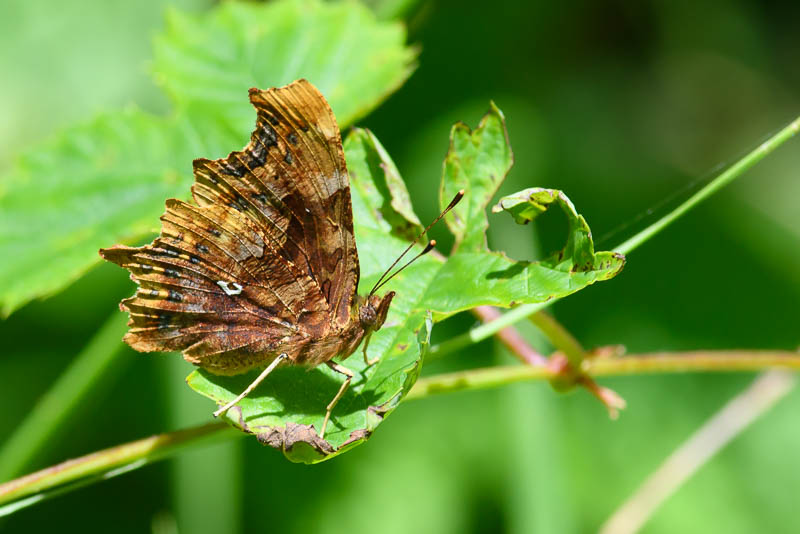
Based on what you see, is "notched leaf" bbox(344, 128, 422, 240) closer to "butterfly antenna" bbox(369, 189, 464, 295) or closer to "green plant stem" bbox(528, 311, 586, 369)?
"butterfly antenna" bbox(369, 189, 464, 295)

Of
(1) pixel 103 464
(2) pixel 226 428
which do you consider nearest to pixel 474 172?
(2) pixel 226 428

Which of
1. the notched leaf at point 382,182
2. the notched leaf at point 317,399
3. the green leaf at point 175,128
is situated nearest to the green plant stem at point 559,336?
the notched leaf at point 317,399

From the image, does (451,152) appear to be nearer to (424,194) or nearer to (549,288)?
(549,288)

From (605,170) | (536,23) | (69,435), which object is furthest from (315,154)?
(536,23)

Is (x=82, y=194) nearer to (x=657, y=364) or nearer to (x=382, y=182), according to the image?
(x=382, y=182)

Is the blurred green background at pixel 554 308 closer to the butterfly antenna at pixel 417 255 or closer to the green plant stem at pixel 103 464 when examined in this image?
the butterfly antenna at pixel 417 255

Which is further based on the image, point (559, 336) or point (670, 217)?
point (559, 336)
